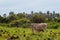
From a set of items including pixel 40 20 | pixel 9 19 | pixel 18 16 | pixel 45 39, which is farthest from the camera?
pixel 18 16

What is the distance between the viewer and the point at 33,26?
63.3 feet

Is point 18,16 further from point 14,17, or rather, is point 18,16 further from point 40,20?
point 40,20

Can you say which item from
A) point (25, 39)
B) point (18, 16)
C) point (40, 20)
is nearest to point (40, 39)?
point (25, 39)

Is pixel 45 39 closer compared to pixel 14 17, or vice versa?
pixel 45 39

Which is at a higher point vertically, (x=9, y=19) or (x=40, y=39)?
(x=40, y=39)

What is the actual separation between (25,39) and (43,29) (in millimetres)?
7224

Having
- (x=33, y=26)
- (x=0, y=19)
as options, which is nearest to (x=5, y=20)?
(x=0, y=19)

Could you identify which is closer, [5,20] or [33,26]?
[33,26]

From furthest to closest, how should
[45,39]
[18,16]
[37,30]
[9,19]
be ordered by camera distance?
[18,16]
[9,19]
[37,30]
[45,39]

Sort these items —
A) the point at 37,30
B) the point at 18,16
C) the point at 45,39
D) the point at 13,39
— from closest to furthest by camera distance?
1. the point at 13,39
2. the point at 45,39
3. the point at 37,30
4. the point at 18,16

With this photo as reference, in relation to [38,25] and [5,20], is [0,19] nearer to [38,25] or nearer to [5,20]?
[5,20]

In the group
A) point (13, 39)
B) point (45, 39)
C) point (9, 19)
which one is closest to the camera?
point (13, 39)

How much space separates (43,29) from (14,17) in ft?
102

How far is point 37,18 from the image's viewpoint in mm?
44938
